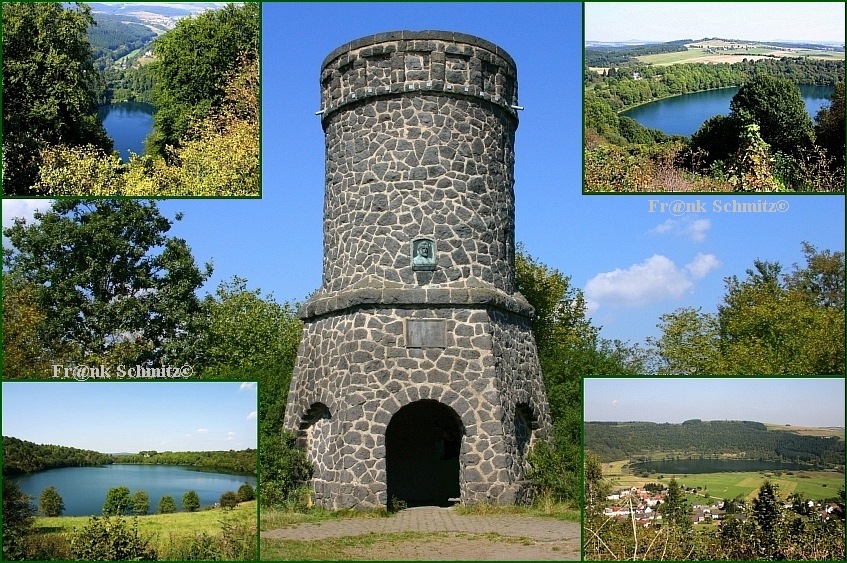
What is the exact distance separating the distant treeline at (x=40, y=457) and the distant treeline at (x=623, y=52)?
1111 centimetres

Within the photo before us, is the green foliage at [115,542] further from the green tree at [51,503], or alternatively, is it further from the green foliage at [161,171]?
the green foliage at [161,171]

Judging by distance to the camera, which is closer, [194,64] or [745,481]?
[745,481]

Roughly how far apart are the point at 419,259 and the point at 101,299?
39.5 feet

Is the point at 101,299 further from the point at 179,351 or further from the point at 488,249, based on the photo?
the point at 488,249

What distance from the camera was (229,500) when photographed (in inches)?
382

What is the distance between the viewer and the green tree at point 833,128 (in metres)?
16.3

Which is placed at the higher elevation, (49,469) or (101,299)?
(101,299)

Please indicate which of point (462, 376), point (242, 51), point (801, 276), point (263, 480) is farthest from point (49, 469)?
point (801, 276)

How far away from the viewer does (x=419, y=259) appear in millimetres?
15211

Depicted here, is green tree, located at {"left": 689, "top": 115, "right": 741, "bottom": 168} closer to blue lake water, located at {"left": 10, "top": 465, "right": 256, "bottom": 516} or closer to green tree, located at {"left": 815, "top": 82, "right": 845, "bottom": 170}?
green tree, located at {"left": 815, "top": 82, "right": 845, "bottom": 170}

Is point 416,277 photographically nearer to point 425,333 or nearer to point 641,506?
point 425,333

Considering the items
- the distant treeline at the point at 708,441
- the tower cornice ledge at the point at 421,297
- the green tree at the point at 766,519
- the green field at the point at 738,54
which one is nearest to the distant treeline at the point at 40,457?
the distant treeline at the point at 708,441

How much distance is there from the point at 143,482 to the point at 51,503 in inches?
52.0

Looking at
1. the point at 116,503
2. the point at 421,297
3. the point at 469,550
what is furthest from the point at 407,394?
the point at 116,503
